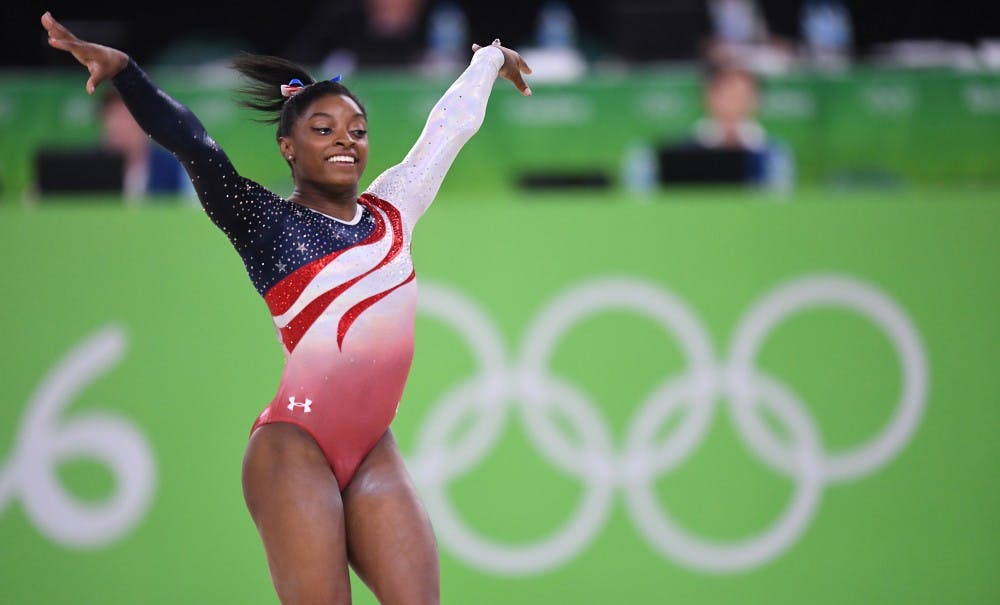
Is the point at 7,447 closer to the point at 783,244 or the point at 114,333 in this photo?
the point at 114,333

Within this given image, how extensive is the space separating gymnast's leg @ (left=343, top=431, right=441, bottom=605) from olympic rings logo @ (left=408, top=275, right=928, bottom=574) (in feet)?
6.44

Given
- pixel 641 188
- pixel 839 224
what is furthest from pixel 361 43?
pixel 839 224

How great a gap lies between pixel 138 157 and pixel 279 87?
3.63 metres

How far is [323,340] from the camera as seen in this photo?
3.54m

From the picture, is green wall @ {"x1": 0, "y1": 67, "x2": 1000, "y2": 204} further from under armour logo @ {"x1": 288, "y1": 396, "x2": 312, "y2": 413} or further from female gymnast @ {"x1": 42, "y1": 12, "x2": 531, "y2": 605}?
under armour logo @ {"x1": 288, "y1": 396, "x2": 312, "y2": 413}

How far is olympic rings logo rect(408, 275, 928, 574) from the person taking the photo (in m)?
5.52

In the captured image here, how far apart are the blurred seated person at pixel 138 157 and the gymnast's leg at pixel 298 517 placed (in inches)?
138

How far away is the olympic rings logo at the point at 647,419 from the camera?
5520mm

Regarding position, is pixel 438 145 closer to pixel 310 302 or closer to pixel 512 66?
pixel 512 66

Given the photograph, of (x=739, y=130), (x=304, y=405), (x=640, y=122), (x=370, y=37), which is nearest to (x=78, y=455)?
(x=304, y=405)

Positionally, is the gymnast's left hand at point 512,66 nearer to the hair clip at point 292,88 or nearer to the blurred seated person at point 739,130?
the hair clip at point 292,88

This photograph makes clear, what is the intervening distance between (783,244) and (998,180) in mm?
2260

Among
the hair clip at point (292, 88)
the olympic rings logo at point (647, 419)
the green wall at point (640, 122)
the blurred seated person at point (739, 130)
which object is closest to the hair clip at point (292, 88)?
the hair clip at point (292, 88)

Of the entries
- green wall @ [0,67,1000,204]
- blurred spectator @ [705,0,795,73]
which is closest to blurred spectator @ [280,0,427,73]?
green wall @ [0,67,1000,204]
